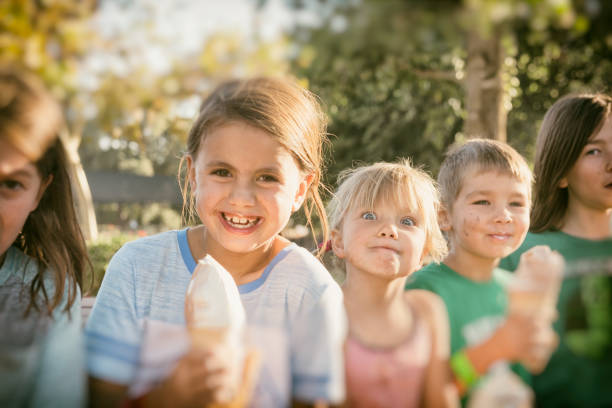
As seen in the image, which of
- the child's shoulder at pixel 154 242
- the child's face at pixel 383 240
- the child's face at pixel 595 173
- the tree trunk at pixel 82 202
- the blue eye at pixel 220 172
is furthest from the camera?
the child's face at pixel 595 173

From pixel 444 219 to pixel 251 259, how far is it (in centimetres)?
80

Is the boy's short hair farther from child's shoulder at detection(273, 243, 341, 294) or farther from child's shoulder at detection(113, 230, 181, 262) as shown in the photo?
child's shoulder at detection(113, 230, 181, 262)

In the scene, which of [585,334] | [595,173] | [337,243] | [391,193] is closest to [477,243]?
[391,193]

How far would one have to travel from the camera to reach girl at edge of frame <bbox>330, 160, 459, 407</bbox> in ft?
4.26

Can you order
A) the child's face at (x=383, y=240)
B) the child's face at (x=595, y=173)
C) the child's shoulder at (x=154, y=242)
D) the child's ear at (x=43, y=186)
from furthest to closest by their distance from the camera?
the child's face at (x=595, y=173) < the child's shoulder at (x=154, y=242) < the child's face at (x=383, y=240) < the child's ear at (x=43, y=186)

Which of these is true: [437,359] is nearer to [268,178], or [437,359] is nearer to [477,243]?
[477,243]

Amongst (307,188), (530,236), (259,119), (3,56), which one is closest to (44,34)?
(3,56)

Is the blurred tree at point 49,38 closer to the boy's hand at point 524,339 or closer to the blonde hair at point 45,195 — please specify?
the blonde hair at point 45,195

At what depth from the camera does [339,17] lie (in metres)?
1.17

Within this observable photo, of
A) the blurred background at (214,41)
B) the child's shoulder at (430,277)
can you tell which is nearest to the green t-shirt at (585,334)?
the child's shoulder at (430,277)

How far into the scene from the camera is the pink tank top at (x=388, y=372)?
129 cm

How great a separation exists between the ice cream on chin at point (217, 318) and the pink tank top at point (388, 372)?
1.13 feet

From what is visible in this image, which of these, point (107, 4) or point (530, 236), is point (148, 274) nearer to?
point (107, 4)

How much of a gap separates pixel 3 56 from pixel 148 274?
94 cm
